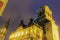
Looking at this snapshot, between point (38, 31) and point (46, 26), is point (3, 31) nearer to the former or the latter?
point (38, 31)

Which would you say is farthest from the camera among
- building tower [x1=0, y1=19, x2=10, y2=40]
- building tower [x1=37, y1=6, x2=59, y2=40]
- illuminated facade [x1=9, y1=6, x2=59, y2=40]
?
building tower [x1=37, y1=6, x2=59, y2=40]

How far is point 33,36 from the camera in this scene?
138ft

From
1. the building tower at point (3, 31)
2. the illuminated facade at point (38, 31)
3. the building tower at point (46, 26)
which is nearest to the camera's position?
the illuminated facade at point (38, 31)

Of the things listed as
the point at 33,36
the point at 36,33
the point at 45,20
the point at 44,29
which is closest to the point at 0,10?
the point at 33,36

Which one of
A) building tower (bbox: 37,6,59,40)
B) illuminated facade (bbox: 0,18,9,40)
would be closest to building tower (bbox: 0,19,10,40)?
illuminated facade (bbox: 0,18,9,40)

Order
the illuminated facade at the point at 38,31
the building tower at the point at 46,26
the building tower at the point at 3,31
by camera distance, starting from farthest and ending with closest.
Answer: the building tower at the point at 46,26 → the building tower at the point at 3,31 → the illuminated facade at the point at 38,31

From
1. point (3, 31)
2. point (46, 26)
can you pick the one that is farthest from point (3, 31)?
point (46, 26)

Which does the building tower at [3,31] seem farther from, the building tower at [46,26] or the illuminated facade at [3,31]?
the building tower at [46,26]

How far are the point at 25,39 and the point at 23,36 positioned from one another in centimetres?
166

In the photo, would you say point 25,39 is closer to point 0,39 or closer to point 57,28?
point 0,39

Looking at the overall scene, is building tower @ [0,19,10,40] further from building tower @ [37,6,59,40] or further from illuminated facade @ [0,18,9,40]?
building tower @ [37,6,59,40]

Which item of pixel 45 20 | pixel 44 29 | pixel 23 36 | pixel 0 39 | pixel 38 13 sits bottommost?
pixel 0 39

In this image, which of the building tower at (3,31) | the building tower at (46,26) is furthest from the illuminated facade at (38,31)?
the building tower at (3,31)

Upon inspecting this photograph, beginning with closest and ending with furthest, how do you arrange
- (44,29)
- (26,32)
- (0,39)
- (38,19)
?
(0,39) → (26,32) → (44,29) → (38,19)
